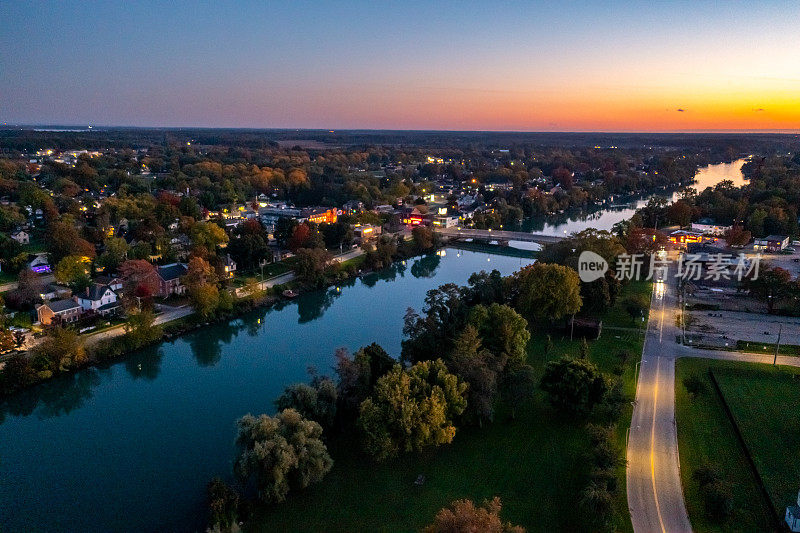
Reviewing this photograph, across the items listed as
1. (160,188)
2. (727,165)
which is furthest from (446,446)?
(727,165)

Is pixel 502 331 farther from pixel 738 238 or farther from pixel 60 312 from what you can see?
pixel 738 238

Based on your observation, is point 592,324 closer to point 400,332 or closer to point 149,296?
point 400,332

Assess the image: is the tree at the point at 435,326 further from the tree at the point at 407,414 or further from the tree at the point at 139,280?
the tree at the point at 139,280

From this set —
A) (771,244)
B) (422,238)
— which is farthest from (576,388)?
(771,244)

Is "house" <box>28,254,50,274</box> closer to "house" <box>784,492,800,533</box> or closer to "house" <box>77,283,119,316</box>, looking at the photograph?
"house" <box>77,283,119,316</box>

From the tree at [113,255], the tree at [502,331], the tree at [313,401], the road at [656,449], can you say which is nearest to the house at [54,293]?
the tree at [113,255]

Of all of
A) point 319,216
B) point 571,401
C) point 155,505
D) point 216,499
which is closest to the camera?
point 216,499

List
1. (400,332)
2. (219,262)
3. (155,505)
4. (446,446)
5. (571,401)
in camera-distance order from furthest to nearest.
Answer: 1. (219,262)
2. (400,332)
3. (571,401)
4. (446,446)
5. (155,505)

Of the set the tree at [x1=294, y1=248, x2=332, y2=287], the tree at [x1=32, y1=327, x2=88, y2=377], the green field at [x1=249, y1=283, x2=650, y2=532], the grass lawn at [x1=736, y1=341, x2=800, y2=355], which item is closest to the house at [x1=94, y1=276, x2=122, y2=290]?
the tree at [x1=32, y1=327, x2=88, y2=377]
